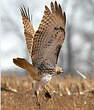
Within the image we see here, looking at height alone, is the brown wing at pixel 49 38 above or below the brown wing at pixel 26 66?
above

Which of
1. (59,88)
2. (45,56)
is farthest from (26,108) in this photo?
(59,88)

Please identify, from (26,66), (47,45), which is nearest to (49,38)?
(47,45)

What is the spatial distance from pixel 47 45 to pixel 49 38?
0.08 metres

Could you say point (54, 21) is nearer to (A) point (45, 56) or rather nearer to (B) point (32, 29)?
(A) point (45, 56)

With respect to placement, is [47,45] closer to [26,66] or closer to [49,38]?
[49,38]

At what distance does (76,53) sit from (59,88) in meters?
15.2

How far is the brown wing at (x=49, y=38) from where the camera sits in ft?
9.90

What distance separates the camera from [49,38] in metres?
3.18

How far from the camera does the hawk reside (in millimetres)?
2980

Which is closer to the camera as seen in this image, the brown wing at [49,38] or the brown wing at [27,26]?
the brown wing at [49,38]

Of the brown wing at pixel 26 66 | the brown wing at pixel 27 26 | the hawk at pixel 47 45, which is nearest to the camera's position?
the brown wing at pixel 26 66

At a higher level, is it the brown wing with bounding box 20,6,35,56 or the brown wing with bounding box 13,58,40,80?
the brown wing with bounding box 20,6,35,56

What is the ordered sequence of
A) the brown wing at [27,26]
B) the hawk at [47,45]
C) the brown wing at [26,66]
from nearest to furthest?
the brown wing at [26,66]
the hawk at [47,45]
the brown wing at [27,26]

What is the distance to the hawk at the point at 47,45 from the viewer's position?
117 inches
